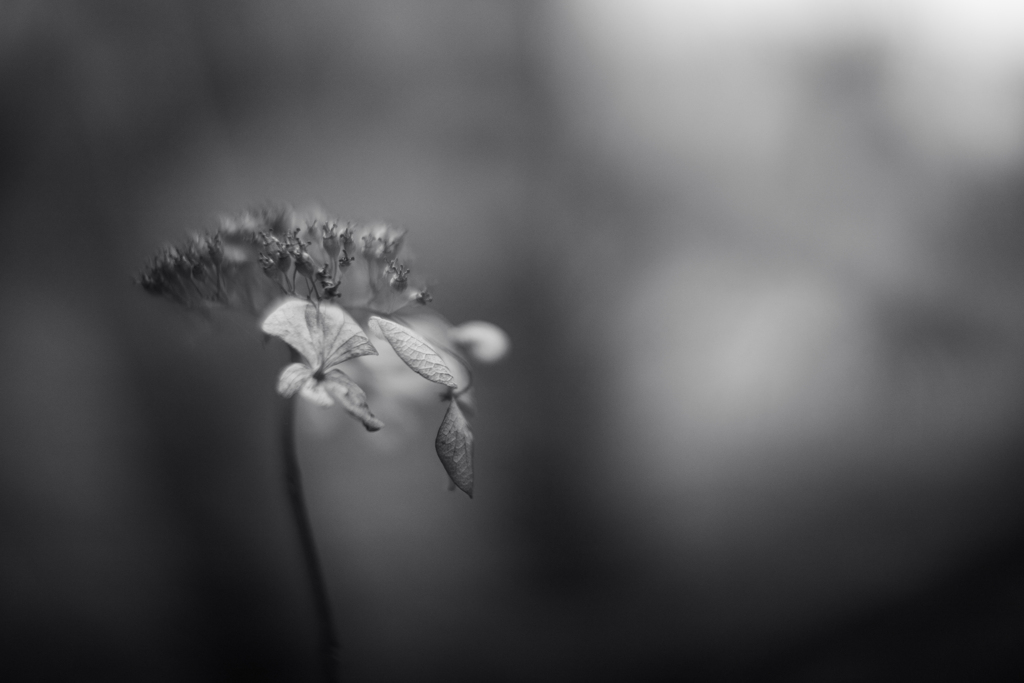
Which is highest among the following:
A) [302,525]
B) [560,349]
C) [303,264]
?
[560,349]

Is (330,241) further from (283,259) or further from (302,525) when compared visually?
(302,525)

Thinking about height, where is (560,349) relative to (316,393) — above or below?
above

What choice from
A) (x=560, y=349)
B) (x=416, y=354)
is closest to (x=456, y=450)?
(x=416, y=354)

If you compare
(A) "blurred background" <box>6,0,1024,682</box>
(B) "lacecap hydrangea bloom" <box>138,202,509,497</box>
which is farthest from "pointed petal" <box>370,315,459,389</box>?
(A) "blurred background" <box>6,0,1024,682</box>

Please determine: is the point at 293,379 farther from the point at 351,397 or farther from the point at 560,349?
the point at 560,349

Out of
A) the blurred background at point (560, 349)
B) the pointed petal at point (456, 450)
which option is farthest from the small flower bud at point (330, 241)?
the blurred background at point (560, 349)

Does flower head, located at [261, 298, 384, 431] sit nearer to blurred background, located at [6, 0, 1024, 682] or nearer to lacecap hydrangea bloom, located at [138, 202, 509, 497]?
lacecap hydrangea bloom, located at [138, 202, 509, 497]

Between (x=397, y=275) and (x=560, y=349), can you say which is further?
(x=560, y=349)

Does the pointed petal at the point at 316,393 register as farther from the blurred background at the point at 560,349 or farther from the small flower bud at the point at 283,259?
the blurred background at the point at 560,349
